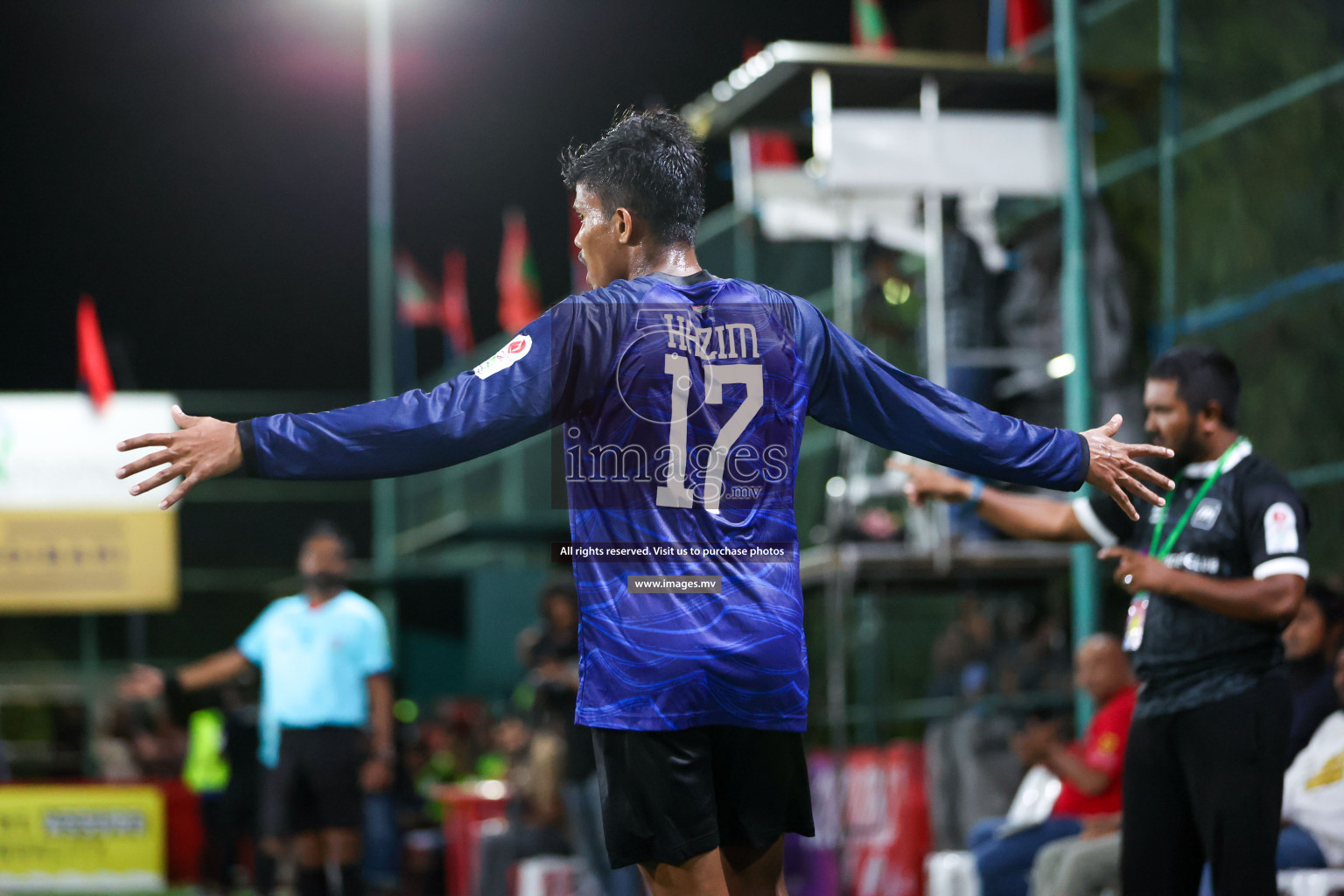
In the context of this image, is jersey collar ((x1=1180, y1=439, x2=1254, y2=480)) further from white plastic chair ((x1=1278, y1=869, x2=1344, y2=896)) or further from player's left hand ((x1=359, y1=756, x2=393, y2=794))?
player's left hand ((x1=359, y1=756, x2=393, y2=794))

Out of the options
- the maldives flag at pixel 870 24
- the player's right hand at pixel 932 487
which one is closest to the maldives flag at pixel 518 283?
the maldives flag at pixel 870 24

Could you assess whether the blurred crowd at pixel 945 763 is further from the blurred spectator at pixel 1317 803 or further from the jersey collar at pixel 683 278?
the jersey collar at pixel 683 278

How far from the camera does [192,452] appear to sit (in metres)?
3.04

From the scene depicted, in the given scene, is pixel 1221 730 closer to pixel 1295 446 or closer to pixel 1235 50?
pixel 1295 446

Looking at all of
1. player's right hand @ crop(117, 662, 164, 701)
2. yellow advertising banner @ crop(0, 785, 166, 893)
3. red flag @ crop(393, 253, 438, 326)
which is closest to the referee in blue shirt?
player's right hand @ crop(117, 662, 164, 701)

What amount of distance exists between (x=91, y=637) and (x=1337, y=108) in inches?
743

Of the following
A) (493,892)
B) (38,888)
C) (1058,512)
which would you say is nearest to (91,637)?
(38,888)

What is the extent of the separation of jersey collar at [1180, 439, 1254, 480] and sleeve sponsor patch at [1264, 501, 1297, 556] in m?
0.22

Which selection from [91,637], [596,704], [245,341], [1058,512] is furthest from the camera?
[245,341]

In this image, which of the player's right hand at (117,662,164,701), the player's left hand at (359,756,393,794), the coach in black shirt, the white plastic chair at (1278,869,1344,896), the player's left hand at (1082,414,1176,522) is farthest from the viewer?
the player's left hand at (359,756,393,794)

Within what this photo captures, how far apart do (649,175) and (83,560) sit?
1773cm

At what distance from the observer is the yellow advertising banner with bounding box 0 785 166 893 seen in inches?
572

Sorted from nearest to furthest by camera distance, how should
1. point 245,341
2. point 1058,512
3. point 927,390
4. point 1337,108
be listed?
1. point 927,390
2. point 1058,512
3. point 1337,108
4. point 245,341

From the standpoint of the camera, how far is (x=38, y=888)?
14445mm
